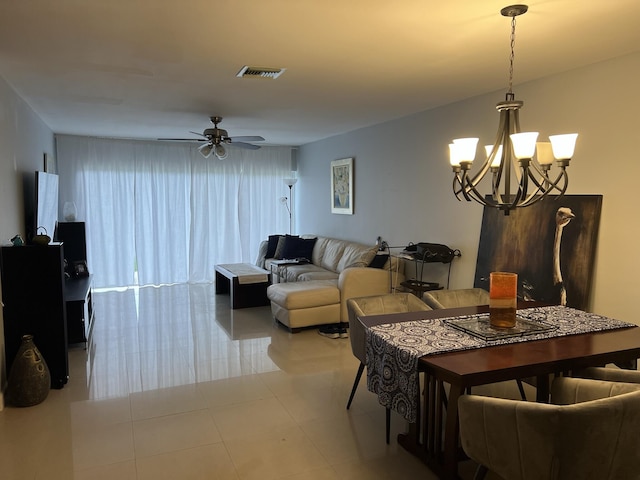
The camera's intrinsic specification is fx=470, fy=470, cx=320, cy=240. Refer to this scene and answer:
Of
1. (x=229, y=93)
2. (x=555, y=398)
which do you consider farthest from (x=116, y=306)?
(x=555, y=398)

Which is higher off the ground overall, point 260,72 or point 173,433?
point 260,72

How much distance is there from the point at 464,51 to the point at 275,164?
5.81m

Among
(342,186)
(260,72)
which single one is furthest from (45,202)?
(342,186)

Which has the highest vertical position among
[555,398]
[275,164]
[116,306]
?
[275,164]

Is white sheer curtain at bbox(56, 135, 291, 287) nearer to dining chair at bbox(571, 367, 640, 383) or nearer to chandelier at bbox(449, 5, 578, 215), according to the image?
chandelier at bbox(449, 5, 578, 215)

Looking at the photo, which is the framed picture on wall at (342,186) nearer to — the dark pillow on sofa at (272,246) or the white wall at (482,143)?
the white wall at (482,143)

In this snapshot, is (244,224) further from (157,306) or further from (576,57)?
(576,57)

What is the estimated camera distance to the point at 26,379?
3244 mm

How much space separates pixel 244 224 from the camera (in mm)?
8359

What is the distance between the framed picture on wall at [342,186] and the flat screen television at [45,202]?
369 cm

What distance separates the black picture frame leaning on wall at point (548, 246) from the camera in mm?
3375

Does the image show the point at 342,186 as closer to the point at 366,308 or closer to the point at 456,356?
the point at 366,308

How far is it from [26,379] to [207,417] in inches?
51.3

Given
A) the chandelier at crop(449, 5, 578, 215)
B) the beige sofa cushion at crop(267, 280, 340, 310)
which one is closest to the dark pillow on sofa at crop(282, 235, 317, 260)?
the beige sofa cushion at crop(267, 280, 340, 310)
